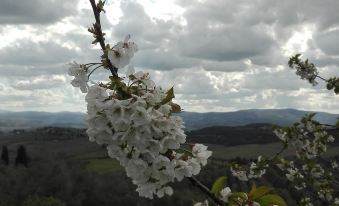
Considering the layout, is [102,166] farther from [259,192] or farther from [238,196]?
[259,192]

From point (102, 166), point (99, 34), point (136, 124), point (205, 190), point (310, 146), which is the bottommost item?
point (102, 166)

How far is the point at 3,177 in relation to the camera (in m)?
88.3

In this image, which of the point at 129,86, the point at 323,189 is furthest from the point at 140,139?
the point at 323,189

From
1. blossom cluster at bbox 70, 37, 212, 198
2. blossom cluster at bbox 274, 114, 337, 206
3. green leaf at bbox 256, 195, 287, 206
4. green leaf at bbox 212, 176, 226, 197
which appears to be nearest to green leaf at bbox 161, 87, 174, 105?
blossom cluster at bbox 70, 37, 212, 198

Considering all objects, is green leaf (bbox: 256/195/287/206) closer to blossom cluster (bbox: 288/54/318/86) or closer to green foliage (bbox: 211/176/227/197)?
green foliage (bbox: 211/176/227/197)

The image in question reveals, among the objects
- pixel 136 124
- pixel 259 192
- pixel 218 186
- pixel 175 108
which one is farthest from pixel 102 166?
pixel 136 124

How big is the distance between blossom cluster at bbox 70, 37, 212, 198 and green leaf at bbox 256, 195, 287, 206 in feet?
2.00

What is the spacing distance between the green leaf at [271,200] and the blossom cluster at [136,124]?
608mm

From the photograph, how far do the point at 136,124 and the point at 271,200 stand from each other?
4.04ft

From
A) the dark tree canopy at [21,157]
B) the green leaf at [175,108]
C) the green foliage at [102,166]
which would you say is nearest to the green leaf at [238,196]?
the green leaf at [175,108]

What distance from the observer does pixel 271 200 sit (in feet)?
12.3

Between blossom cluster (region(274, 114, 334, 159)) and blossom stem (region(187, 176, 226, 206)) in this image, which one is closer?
blossom stem (region(187, 176, 226, 206))

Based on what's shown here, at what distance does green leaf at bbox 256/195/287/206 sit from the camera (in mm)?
3718

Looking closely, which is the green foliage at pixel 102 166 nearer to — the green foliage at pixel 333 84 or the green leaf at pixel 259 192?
the green foliage at pixel 333 84
